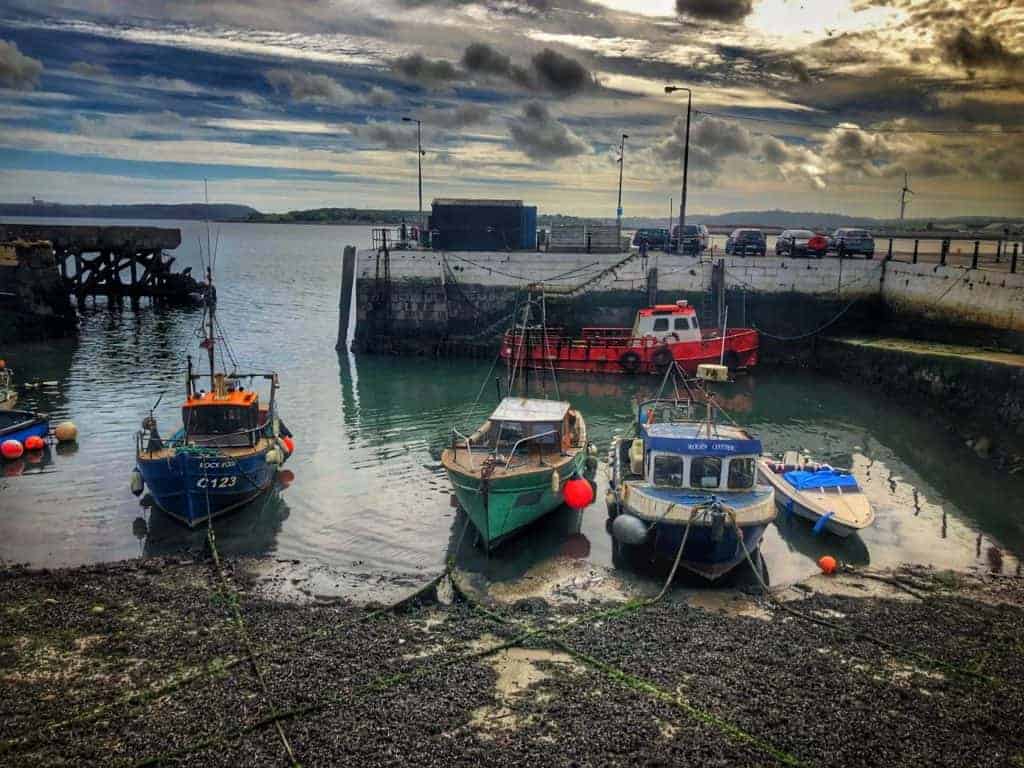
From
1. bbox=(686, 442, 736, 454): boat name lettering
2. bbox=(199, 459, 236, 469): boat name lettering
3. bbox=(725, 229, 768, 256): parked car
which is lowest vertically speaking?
bbox=(199, 459, 236, 469): boat name lettering

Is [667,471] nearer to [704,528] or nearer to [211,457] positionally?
[704,528]

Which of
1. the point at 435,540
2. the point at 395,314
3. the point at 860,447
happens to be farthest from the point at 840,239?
the point at 435,540

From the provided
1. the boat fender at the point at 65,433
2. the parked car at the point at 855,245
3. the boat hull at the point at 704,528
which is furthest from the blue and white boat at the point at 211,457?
the parked car at the point at 855,245

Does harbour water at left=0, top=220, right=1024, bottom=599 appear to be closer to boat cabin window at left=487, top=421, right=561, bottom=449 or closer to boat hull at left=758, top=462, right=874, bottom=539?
boat hull at left=758, top=462, right=874, bottom=539

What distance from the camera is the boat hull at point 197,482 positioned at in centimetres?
1655

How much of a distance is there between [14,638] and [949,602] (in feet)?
49.3

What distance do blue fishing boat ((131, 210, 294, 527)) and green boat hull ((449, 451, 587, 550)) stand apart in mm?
5011

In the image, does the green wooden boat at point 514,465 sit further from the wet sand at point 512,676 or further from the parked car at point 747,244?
the parked car at point 747,244

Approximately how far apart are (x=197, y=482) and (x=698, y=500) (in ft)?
34.3

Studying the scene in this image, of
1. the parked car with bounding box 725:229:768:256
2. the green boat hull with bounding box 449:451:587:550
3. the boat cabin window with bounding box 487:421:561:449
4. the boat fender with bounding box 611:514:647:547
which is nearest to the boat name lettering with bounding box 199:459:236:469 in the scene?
the green boat hull with bounding box 449:451:587:550

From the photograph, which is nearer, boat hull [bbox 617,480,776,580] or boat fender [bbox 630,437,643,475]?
boat hull [bbox 617,480,776,580]

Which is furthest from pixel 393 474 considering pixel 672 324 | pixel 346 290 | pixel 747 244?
pixel 747 244

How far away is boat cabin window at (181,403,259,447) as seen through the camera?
18.2 meters

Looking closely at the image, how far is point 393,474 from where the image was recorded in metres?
20.6
